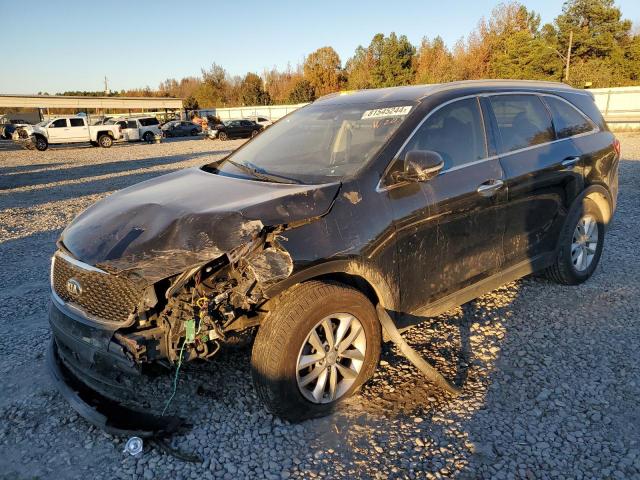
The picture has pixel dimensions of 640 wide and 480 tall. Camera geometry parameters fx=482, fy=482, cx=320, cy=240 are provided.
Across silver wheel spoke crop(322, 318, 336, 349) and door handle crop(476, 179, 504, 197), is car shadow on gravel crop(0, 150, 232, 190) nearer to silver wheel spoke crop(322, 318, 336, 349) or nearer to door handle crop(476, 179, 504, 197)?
silver wheel spoke crop(322, 318, 336, 349)

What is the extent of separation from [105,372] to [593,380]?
10.2ft

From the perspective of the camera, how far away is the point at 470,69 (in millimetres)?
50500

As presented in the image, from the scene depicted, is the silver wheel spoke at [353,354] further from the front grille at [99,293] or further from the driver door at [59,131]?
the driver door at [59,131]

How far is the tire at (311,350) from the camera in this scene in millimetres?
2689

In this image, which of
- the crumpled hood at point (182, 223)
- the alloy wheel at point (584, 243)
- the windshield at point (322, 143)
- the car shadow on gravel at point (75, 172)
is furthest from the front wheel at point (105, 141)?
the alloy wheel at point (584, 243)

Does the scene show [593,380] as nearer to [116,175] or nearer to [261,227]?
[261,227]

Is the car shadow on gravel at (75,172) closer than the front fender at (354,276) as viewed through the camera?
No

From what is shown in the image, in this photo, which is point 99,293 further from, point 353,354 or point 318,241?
point 353,354

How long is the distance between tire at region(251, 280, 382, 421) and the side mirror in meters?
0.84

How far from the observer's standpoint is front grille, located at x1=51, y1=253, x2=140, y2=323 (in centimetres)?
262

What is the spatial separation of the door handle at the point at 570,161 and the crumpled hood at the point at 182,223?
2.47 m

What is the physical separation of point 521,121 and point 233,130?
32157mm

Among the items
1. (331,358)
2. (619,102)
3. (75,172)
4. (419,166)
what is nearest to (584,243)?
(419,166)

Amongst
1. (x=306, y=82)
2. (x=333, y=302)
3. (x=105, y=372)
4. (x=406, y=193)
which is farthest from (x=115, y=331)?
(x=306, y=82)
